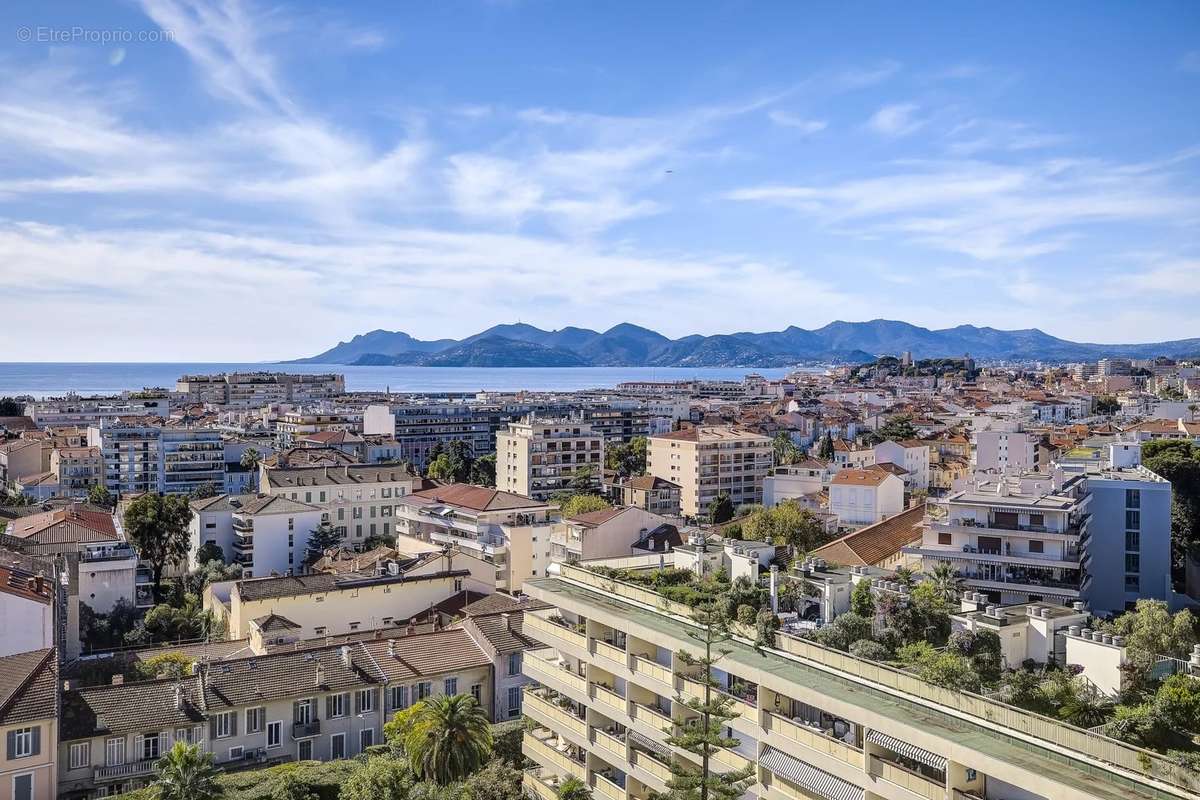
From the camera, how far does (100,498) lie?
214 ft

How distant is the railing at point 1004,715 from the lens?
11.2m

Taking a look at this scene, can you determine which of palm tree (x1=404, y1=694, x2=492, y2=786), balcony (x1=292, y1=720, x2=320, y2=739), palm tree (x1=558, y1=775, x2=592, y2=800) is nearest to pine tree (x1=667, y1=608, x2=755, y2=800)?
palm tree (x1=558, y1=775, x2=592, y2=800)

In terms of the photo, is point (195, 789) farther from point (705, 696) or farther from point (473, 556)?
point (473, 556)

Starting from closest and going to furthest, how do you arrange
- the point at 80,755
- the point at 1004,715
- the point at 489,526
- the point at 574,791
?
the point at 1004,715 < the point at 574,791 < the point at 80,755 < the point at 489,526

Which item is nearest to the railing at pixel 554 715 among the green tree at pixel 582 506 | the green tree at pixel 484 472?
the green tree at pixel 582 506

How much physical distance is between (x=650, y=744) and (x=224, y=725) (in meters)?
11.3

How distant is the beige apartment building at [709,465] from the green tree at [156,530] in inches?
1375

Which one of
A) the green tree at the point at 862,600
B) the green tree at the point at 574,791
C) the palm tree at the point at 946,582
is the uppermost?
the green tree at the point at 862,600

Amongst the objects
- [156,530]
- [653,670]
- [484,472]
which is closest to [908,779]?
[653,670]

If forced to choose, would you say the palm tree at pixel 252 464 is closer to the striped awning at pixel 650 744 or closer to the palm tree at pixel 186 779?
the palm tree at pixel 186 779

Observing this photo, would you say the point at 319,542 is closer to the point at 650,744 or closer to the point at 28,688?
the point at 28,688

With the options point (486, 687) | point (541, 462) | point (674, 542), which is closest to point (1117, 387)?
point (541, 462)

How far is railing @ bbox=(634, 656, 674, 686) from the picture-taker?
17.1 meters

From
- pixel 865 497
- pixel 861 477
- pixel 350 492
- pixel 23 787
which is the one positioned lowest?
pixel 23 787
